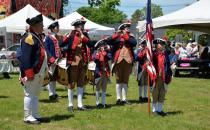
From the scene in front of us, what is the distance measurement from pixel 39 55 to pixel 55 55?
3.27 meters

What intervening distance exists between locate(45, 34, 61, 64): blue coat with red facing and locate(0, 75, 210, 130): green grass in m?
1.21

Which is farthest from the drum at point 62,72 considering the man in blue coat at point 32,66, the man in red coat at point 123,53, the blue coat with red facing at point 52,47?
the man in blue coat at point 32,66

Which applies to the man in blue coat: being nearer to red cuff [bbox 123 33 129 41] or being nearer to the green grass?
the green grass

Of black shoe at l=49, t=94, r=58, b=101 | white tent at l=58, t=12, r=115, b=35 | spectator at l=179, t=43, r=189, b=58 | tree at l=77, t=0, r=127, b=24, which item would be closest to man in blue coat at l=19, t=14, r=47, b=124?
black shoe at l=49, t=94, r=58, b=101

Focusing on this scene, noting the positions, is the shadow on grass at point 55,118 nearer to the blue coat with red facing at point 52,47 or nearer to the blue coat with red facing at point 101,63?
the blue coat with red facing at point 101,63

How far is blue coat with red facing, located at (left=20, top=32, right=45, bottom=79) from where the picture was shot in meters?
8.94

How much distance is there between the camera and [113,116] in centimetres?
1015

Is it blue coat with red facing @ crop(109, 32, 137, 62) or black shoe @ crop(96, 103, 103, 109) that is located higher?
blue coat with red facing @ crop(109, 32, 137, 62)

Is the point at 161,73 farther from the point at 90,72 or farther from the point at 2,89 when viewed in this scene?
the point at 2,89

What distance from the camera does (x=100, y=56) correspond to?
1144 centimetres

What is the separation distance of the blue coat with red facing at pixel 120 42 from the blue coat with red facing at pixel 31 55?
9.67ft

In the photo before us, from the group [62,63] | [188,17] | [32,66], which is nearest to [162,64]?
[32,66]

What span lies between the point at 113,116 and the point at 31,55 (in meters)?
2.30

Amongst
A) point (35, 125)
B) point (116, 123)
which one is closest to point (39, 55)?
point (35, 125)
